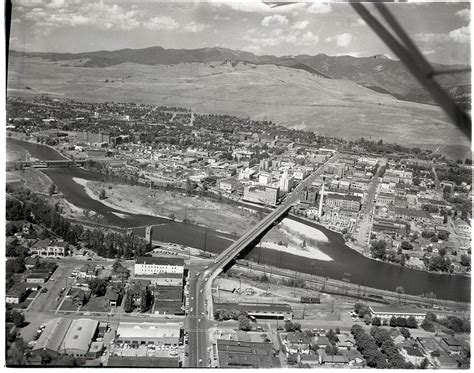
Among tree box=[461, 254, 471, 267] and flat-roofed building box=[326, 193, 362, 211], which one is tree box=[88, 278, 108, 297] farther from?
flat-roofed building box=[326, 193, 362, 211]

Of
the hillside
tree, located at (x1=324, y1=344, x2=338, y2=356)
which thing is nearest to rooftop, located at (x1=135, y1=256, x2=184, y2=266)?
tree, located at (x1=324, y1=344, x2=338, y2=356)

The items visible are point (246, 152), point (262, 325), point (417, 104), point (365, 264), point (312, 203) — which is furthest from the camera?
point (417, 104)

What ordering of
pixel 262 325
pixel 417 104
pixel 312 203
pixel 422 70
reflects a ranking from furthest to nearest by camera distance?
pixel 417 104, pixel 312 203, pixel 262 325, pixel 422 70

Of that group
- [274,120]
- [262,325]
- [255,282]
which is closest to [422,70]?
[262,325]

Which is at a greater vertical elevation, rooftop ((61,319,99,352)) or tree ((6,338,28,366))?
tree ((6,338,28,366))

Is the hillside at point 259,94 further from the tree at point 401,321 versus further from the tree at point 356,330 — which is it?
the tree at point 356,330

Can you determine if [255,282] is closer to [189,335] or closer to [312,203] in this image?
[189,335]

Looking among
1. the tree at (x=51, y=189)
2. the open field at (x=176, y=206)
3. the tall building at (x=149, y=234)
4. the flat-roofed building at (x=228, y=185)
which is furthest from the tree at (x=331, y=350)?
the tree at (x=51, y=189)
